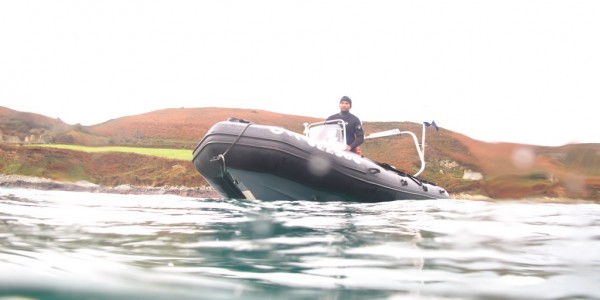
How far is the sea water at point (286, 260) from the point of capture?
1.95 metres

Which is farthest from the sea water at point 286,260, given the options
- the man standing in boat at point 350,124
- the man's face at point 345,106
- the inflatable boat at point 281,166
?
the man's face at point 345,106

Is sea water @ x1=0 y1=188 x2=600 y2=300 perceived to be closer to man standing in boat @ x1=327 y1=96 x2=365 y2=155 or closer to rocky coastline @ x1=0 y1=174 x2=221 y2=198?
man standing in boat @ x1=327 y1=96 x2=365 y2=155

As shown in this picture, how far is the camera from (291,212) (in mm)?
5559

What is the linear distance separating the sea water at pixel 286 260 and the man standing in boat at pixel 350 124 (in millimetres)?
4459

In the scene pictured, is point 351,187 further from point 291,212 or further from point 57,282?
point 57,282

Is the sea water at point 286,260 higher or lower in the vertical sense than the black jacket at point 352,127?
lower

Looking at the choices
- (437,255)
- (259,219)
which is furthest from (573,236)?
(259,219)

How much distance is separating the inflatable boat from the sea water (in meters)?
2.84

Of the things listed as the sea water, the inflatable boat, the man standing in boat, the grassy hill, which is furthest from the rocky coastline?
the sea water

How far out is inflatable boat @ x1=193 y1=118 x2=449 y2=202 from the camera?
7.41 meters

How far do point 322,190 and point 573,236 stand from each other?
3944 mm

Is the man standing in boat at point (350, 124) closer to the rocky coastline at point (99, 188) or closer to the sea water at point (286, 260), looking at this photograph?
the sea water at point (286, 260)

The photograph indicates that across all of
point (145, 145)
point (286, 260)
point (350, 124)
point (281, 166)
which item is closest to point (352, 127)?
point (350, 124)

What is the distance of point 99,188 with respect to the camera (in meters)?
29.3
